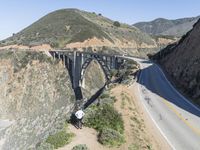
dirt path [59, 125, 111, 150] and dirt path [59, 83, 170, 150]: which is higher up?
dirt path [59, 125, 111, 150]

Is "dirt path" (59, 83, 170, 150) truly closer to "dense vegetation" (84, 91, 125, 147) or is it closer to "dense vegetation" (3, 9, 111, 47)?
"dense vegetation" (84, 91, 125, 147)

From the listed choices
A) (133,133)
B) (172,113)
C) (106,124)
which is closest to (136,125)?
(133,133)

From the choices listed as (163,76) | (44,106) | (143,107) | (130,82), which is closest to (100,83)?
(44,106)

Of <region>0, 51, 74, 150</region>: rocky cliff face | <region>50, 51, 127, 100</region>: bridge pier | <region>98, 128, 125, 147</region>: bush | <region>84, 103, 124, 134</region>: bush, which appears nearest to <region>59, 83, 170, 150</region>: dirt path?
<region>98, 128, 125, 147</region>: bush

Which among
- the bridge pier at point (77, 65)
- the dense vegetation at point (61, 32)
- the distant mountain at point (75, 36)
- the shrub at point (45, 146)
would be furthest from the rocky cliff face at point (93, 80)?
the shrub at point (45, 146)

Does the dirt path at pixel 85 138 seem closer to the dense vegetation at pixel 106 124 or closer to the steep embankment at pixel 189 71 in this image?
the dense vegetation at pixel 106 124

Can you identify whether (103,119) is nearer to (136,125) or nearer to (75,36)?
(136,125)
